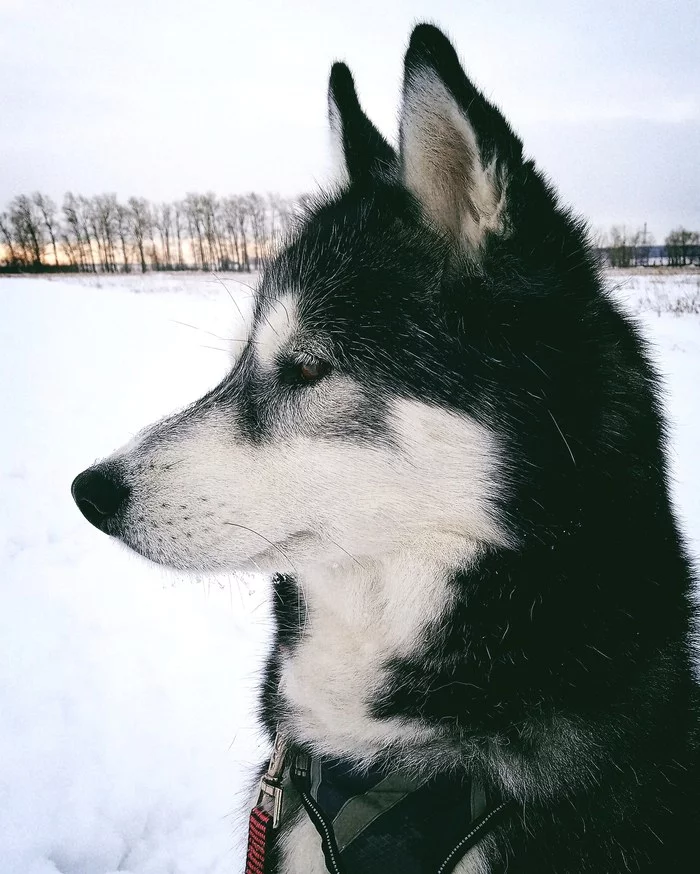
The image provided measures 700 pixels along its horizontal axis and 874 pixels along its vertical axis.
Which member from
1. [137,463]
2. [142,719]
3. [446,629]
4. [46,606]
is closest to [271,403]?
[137,463]

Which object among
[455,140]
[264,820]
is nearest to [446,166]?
[455,140]

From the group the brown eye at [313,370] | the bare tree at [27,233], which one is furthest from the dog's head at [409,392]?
the bare tree at [27,233]

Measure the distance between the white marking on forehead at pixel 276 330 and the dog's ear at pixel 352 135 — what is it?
563 millimetres

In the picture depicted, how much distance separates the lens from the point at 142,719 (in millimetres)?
3133

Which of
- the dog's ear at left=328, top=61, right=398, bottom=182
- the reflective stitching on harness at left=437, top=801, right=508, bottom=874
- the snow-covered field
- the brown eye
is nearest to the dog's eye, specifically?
the brown eye

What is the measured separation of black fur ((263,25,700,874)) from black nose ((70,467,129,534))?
0.73 metres

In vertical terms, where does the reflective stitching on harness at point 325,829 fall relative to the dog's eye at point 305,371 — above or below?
below

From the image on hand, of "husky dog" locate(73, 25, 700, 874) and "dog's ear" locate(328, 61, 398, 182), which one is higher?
"dog's ear" locate(328, 61, 398, 182)

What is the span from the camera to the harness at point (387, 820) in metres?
1.43

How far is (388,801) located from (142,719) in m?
2.10

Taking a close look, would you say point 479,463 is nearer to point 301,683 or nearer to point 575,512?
point 575,512

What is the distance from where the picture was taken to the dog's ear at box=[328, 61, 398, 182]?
203 cm

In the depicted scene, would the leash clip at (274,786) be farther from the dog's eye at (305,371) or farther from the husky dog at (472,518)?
the dog's eye at (305,371)

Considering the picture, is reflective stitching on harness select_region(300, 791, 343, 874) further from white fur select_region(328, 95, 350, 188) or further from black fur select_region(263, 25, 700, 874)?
white fur select_region(328, 95, 350, 188)
